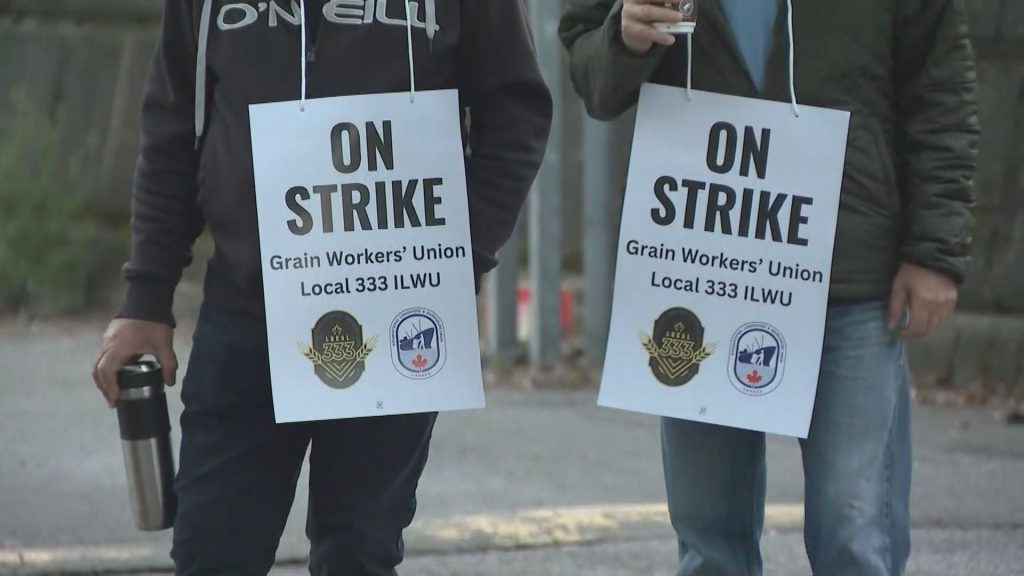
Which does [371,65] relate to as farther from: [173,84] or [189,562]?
[189,562]

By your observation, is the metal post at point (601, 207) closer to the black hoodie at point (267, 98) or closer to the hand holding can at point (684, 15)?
the black hoodie at point (267, 98)

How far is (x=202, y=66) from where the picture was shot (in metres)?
2.81

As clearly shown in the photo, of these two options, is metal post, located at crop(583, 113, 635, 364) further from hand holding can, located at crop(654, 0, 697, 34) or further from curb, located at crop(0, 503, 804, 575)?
hand holding can, located at crop(654, 0, 697, 34)

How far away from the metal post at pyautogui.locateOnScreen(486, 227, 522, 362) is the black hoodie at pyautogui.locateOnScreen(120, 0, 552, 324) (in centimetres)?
A: 413

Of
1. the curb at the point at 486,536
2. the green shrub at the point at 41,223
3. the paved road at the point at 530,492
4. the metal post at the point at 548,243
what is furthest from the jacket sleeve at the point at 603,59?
the green shrub at the point at 41,223

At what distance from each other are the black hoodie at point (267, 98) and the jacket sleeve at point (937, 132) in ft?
2.10

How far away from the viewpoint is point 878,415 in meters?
2.82

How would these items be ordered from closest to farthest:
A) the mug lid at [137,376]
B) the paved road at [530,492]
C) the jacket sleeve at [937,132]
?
1. the jacket sleeve at [937,132]
2. the mug lid at [137,376]
3. the paved road at [530,492]

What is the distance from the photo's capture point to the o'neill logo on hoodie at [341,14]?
9.02ft

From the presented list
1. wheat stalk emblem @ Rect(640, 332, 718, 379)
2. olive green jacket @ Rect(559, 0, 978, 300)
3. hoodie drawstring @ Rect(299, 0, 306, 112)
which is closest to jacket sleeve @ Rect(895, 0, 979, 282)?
olive green jacket @ Rect(559, 0, 978, 300)

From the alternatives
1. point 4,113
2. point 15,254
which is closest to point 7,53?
point 4,113

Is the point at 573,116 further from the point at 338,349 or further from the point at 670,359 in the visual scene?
the point at 338,349

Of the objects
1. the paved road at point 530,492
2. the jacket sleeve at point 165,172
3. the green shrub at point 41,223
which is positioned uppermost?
the jacket sleeve at point 165,172

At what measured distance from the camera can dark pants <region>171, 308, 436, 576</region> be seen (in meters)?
2.80
